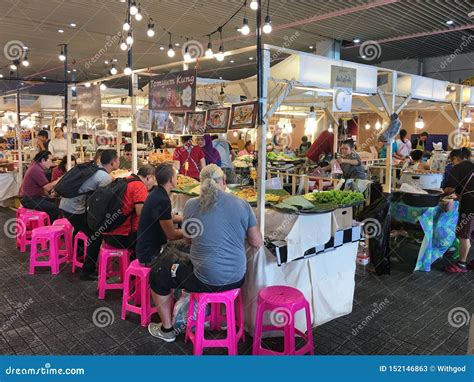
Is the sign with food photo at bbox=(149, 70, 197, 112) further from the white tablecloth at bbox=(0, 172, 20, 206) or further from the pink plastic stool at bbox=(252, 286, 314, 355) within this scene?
the white tablecloth at bbox=(0, 172, 20, 206)

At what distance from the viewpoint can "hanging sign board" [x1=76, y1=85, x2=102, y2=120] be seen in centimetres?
620

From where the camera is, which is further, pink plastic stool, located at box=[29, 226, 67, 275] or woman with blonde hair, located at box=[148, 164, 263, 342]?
pink plastic stool, located at box=[29, 226, 67, 275]

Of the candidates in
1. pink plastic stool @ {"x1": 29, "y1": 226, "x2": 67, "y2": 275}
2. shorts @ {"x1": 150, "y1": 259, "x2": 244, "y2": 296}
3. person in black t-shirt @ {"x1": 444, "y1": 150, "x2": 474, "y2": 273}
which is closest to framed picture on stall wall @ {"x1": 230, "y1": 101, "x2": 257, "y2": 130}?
shorts @ {"x1": 150, "y1": 259, "x2": 244, "y2": 296}

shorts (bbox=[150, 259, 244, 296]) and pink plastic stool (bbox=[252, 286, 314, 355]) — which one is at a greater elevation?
shorts (bbox=[150, 259, 244, 296])

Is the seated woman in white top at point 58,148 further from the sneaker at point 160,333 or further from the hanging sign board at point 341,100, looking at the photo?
the hanging sign board at point 341,100

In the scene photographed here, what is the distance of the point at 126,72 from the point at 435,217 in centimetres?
447

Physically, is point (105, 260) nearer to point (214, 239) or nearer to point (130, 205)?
point (130, 205)

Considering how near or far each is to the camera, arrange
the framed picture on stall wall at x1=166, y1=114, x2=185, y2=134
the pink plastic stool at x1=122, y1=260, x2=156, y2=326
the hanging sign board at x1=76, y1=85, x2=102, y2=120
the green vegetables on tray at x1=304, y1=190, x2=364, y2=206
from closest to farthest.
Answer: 1. the pink plastic stool at x1=122, y1=260, x2=156, y2=326
2. the green vegetables on tray at x1=304, y1=190, x2=364, y2=206
3. the framed picture on stall wall at x1=166, y1=114, x2=185, y2=134
4. the hanging sign board at x1=76, y1=85, x2=102, y2=120

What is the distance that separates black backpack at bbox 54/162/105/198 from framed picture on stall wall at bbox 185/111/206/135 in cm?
120

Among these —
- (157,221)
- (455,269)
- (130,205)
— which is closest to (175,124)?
(130,205)

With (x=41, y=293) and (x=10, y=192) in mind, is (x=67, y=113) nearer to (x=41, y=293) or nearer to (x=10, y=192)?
(x=10, y=192)

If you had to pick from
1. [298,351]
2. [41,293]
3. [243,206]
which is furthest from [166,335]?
[41,293]

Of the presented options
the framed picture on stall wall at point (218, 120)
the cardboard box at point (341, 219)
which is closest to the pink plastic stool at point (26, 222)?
the framed picture on stall wall at point (218, 120)

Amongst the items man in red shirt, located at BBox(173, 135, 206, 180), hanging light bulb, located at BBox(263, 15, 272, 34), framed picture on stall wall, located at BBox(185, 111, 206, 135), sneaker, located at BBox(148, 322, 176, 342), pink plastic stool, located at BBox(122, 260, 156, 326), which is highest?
hanging light bulb, located at BBox(263, 15, 272, 34)
